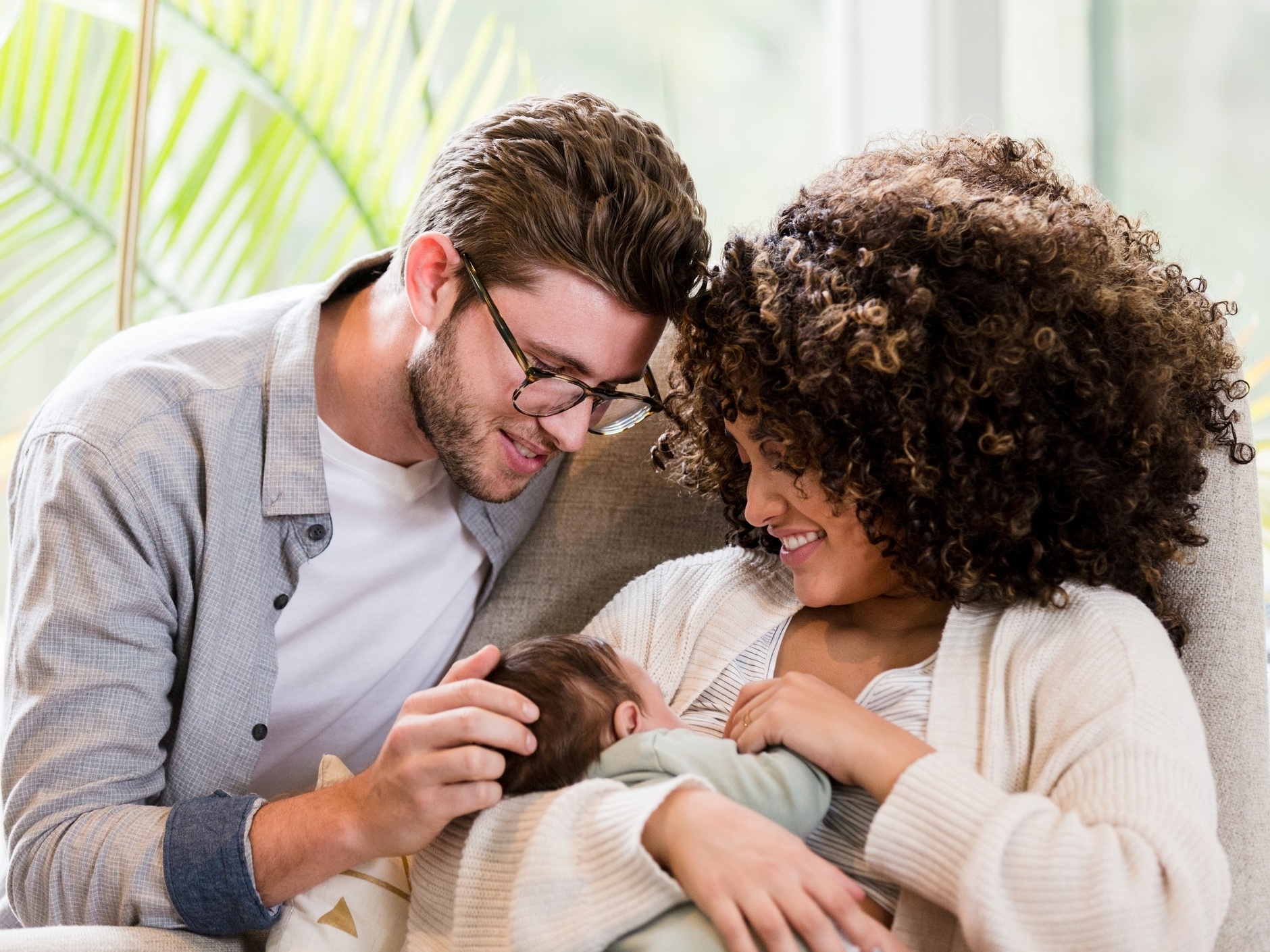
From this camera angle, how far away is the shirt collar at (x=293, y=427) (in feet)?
5.18

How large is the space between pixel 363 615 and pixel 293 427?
31 centimetres

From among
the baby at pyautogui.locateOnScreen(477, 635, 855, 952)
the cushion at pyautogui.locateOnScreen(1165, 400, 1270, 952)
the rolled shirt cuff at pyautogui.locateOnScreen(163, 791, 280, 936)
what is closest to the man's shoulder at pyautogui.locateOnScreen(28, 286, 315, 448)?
the rolled shirt cuff at pyautogui.locateOnScreen(163, 791, 280, 936)

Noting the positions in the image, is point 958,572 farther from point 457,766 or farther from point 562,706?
point 457,766

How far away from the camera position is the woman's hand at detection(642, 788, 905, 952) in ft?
3.50

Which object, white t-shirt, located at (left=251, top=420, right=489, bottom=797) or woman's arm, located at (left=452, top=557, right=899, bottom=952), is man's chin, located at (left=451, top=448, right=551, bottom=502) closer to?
white t-shirt, located at (left=251, top=420, right=489, bottom=797)

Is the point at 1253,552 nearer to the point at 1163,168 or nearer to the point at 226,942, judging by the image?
the point at 226,942

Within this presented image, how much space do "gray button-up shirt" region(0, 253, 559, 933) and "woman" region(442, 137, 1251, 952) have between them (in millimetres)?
436

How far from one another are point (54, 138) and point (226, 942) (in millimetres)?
1921

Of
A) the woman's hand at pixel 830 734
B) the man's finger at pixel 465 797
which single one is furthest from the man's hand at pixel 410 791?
the woman's hand at pixel 830 734

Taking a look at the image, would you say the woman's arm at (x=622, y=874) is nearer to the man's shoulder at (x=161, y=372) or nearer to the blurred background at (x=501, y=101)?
the man's shoulder at (x=161, y=372)

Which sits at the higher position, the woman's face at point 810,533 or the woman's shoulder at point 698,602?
the woman's face at point 810,533

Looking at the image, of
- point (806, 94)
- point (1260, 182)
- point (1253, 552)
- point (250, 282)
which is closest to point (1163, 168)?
point (1260, 182)

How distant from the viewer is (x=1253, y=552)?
1.39m

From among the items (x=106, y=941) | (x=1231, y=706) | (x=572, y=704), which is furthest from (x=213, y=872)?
(x=1231, y=706)
